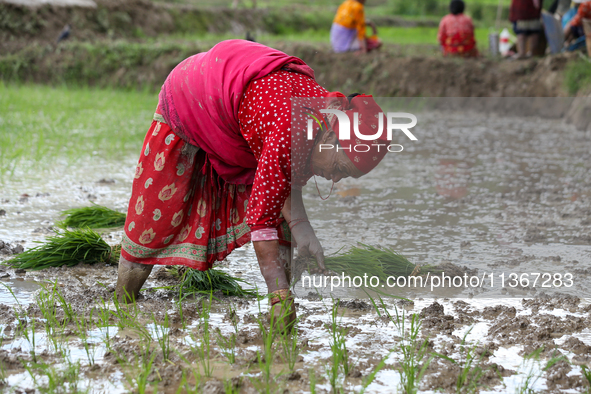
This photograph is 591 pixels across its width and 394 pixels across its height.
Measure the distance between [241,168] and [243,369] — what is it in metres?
0.80

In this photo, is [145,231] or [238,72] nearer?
[238,72]

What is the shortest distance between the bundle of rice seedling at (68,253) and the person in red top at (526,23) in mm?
7865

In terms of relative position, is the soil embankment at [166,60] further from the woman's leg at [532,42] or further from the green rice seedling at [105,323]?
the green rice seedling at [105,323]

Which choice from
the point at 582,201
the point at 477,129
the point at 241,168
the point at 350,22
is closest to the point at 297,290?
the point at 241,168

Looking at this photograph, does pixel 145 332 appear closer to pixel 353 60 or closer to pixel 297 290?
pixel 297 290

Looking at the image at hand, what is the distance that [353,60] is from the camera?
10.2m

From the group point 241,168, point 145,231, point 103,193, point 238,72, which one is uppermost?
point 238,72

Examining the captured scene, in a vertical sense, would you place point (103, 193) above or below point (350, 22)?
below

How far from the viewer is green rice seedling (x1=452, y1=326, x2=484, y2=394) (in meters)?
1.77

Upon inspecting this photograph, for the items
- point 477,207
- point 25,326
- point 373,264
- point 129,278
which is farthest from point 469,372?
point 477,207

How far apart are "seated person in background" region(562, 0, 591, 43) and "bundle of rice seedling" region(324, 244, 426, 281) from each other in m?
6.91

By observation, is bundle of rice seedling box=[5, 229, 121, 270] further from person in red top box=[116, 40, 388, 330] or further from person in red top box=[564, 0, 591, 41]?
person in red top box=[564, 0, 591, 41]

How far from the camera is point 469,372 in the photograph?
190cm

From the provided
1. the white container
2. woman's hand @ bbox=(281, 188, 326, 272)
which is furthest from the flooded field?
the white container
